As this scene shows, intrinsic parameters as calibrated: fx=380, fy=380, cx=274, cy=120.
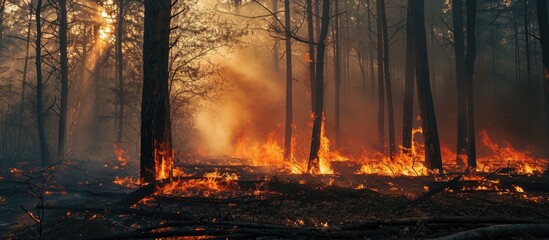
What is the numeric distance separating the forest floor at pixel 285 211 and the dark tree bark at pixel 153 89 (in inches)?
44.1

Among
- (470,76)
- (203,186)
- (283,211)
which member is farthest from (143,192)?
(470,76)

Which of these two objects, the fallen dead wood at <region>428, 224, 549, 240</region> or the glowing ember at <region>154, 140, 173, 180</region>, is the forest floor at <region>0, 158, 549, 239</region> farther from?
the glowing ember at <region>154, 140, 173, 180</region>

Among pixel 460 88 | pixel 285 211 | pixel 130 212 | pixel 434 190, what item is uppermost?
pixel 460 88

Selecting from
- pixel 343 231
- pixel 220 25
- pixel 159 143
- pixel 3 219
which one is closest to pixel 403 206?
pixel 343 231

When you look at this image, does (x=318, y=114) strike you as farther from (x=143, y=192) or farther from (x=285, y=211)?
(x=143, y=192)

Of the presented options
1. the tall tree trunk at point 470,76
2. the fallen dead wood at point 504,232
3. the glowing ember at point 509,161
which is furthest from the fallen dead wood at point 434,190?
the tall tree trunk at point 470,76

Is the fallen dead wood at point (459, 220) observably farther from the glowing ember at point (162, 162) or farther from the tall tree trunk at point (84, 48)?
the tall tree trunk at point (84, 48)

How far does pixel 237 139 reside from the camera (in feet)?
105

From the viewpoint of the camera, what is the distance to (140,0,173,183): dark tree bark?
9.61 m

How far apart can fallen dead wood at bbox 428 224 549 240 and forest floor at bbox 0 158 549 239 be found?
0.4 inches

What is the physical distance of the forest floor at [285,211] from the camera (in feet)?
14.6

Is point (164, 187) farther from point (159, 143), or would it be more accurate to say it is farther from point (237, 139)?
point (237, 139)

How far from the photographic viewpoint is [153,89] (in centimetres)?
968

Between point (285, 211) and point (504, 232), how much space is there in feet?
12.4
